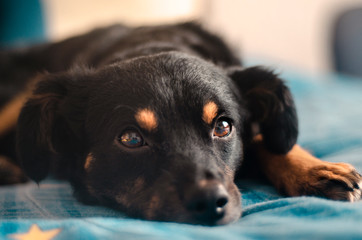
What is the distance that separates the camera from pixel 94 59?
278 centimetres

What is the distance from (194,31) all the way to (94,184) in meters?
1.71

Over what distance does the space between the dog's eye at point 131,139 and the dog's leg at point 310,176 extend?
0.68 metres

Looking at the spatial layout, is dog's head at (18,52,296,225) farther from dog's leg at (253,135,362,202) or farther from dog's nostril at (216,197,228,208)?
dog's leg at (253,135,362,202)

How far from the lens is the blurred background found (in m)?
5.36

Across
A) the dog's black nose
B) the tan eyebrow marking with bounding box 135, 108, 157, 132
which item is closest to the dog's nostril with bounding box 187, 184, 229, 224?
the dog's black nose

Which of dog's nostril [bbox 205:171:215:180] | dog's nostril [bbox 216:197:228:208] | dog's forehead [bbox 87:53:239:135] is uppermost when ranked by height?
dog's forehead [bbox 87:53:239:135]

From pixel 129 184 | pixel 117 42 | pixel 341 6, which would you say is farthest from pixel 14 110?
pixel 341 6

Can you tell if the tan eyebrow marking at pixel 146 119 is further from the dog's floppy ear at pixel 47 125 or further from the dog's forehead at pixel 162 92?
the dog's floppy ear at pixel 47 125

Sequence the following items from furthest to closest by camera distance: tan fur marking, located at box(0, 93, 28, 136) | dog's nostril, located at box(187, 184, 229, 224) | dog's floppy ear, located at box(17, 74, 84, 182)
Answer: tan fur marking, located at box(0, 93, 28, 136)
dog's floppy ear, located at box(17, 74, 84, 182)
dog's nostril, located at box(187, 184, 229, 224)

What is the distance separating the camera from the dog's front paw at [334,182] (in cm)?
146

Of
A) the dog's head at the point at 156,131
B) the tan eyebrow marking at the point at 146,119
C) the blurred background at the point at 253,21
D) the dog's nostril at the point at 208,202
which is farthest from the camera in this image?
the blurred background at the point at 253,21

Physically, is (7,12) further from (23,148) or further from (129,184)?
(129,184)

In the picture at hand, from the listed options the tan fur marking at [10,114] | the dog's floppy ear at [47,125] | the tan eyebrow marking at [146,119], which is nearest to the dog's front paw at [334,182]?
the tan eyebrow marking at [146,119]

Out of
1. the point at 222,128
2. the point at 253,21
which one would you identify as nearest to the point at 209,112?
the point at 222,128
